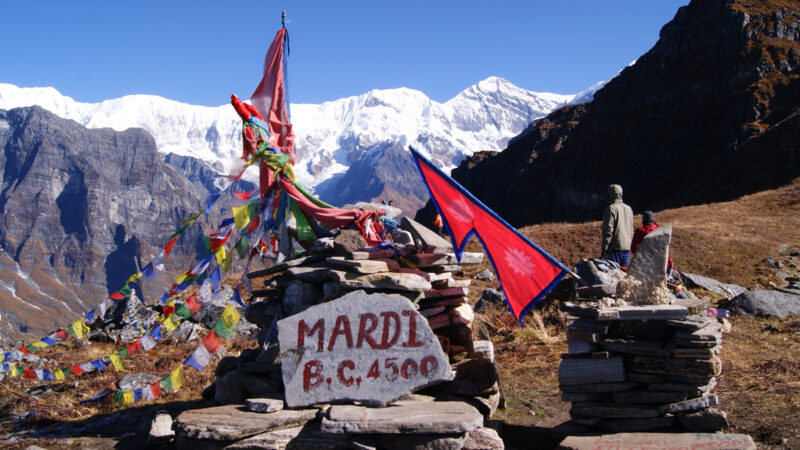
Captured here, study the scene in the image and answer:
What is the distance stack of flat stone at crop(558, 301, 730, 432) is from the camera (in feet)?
21.2

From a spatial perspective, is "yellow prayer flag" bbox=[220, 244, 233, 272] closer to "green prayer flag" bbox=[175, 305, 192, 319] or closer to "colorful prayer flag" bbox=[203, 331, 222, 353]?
"green prayer flag" bbox=[175, 305, 192, 319]

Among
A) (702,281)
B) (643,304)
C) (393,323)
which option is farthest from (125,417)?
(702,281)

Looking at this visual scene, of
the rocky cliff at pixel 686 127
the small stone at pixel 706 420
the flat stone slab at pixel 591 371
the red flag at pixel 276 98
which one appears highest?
the rocky cliff at pixel 686 127

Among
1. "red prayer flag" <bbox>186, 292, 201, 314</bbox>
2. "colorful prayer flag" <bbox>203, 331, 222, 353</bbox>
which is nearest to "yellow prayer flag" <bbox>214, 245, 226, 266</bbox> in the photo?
"red prayer flag" <bbox>186, 292, 201, 314</bbox>

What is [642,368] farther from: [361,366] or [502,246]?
[361,366]

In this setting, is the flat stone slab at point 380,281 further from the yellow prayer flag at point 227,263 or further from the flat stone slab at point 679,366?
the yellow prayer flag at point 227,263

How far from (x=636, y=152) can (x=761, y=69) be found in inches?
795

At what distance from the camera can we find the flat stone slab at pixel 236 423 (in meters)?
6.44

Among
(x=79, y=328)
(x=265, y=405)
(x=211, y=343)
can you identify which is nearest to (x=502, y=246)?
(x=265, y=405)

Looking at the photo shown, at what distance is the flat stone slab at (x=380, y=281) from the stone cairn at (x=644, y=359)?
1996mm

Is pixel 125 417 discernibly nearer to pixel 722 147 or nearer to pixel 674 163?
pixel 722 147

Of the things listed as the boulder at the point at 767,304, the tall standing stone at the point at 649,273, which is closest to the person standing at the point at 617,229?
the tall standing stone at the point at 649,273

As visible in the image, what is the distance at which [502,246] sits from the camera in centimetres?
752

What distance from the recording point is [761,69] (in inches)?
2717
